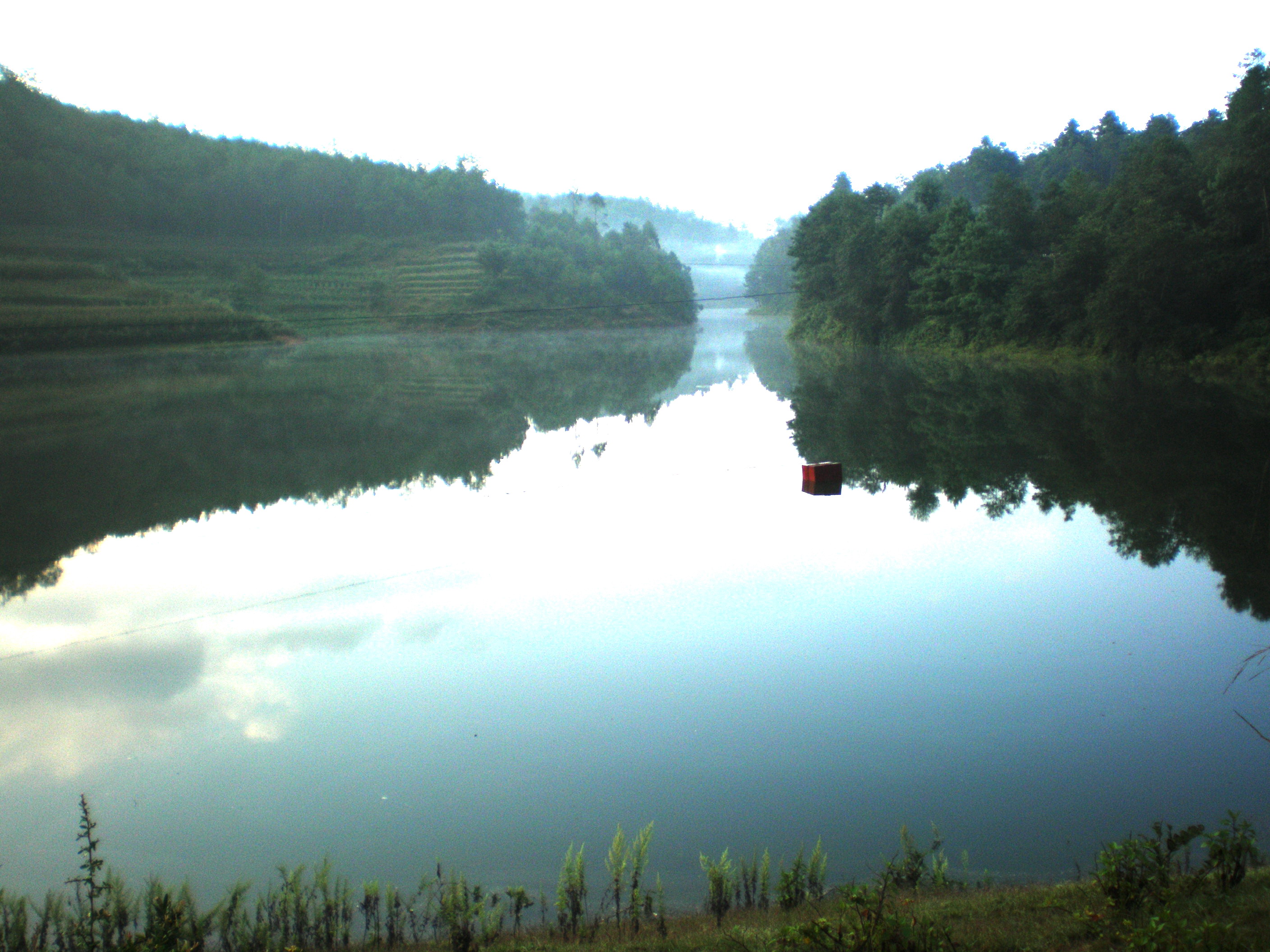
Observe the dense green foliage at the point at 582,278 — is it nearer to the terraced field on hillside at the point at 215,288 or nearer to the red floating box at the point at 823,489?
the terraced field on hillside at the point at 215,288

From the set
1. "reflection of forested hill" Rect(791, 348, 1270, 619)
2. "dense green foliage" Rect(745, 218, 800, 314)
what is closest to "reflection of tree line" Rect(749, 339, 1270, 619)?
"reflection of forested hill" Rect(791, 348, 1270, 619)

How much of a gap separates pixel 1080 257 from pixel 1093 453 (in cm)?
1794

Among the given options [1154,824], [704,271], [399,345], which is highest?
[704,271]

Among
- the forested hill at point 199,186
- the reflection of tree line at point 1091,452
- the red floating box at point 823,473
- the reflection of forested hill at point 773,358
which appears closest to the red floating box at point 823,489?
the red floating box at point 823,473

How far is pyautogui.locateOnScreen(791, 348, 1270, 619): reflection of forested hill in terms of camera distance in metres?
8.96

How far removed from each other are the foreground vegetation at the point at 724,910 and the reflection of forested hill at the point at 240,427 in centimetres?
585

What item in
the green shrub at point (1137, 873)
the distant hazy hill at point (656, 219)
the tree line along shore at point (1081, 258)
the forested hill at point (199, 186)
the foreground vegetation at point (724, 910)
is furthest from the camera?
the distant hazy hill at point (656, 219)

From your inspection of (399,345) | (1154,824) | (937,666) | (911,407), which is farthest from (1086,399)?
(399,345)

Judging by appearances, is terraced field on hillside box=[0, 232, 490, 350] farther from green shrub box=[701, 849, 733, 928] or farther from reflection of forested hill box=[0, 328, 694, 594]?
green shrub box=[701, 849, 733, 928]

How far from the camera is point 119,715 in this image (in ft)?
18.3

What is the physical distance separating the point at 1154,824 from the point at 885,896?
3.19 feet

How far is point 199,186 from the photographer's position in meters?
65.9

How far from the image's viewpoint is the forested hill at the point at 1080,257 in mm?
23578

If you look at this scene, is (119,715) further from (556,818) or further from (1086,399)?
(1086,399)
